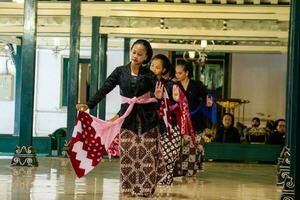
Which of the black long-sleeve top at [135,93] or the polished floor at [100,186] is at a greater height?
the black long-sleeve top at [135,93]

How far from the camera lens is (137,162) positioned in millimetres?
6578

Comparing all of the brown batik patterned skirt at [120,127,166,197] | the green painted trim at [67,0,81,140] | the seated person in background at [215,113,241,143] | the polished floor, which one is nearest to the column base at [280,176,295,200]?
the polished floor

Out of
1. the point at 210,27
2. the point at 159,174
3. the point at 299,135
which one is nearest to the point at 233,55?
the point at 210,27

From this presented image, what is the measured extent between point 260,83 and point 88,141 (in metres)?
15.1

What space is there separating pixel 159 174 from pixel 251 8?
6659 millimetres

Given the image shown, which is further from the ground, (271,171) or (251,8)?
(251,8)

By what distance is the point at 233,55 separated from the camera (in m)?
21.7

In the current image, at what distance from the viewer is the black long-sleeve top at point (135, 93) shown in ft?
21.5

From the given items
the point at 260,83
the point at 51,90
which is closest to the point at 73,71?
the point at 51,90

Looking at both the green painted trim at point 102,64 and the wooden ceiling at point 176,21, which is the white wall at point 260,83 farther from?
the green painted trim at point 102,64

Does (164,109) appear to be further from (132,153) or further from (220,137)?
(220,137)

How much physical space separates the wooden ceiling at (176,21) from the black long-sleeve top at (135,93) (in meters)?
6.79

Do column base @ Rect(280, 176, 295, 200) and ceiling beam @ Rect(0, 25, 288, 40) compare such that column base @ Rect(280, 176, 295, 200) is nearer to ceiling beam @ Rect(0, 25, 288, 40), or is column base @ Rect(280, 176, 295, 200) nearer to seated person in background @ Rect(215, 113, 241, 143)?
seated person in background @ Rect(215, 113, 241, 143)

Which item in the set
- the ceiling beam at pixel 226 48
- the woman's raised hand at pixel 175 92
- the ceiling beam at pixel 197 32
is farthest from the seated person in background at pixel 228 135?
the woman's raised hand at pixel 175 92
